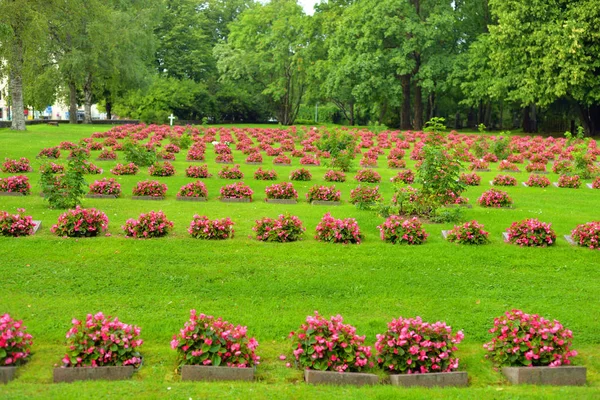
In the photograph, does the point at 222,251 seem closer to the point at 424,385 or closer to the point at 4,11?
the point at 424,385

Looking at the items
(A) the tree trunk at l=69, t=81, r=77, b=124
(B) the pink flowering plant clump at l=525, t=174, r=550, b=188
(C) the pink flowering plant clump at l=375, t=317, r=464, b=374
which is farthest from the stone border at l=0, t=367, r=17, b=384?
(A) the tree trunk at l=69, t=81, r=77, b=124

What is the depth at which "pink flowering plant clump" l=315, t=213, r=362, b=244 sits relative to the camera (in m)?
10.3

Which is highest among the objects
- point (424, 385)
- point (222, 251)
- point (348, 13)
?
point (348, 13)

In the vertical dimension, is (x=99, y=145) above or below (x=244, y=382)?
above

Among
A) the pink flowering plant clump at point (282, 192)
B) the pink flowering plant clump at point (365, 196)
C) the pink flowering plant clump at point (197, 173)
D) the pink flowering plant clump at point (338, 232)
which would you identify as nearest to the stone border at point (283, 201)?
the pink flowering plant clump at point (282, 192)

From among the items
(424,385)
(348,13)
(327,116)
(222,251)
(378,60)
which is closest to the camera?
(424,385)

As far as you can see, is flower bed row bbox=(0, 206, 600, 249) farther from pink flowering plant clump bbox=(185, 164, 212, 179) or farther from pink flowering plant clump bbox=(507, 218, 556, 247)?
pink flowering plant clump bbox=(185, 164, 212, 179)

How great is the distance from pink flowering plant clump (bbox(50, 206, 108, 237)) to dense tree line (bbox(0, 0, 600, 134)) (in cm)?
1476

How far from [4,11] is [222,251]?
26.9m

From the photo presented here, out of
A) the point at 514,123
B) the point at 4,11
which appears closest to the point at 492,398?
the point at 4,11

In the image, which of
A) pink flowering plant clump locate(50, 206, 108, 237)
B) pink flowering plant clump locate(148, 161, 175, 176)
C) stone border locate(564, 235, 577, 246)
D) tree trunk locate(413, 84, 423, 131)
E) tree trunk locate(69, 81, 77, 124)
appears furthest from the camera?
tree trunk locate(69, 81, 77, 124)

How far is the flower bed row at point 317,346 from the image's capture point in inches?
237

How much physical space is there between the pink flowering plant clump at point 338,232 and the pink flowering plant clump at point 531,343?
398 centimetres

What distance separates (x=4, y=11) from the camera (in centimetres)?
3073
